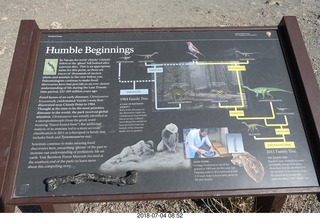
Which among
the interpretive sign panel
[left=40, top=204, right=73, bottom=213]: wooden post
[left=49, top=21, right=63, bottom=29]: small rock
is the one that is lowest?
[left=40, top=204, right=73, bottom=213]: wooden post

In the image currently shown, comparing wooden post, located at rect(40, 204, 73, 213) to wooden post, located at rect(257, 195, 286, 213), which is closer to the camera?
wooden post, located at rect(40, 204, 73, 213)

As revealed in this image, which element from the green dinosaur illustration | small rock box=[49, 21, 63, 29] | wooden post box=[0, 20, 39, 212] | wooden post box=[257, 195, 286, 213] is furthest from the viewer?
small rock box=[49, 21, 63, 29]

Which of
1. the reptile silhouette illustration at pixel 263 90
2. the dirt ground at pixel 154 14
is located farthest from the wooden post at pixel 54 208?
the dirt ground at pixel 154 14

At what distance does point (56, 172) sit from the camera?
1.96 m

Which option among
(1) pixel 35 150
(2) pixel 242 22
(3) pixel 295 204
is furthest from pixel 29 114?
(2) pixel 242 22

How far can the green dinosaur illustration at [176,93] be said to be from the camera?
2.22 metres

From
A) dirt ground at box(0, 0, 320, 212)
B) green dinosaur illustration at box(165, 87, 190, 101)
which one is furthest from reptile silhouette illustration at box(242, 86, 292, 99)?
dirt ground at box(0, 0, 320, 212)

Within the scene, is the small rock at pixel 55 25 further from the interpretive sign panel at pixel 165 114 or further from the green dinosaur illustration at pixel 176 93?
the green dinosaur illustration at pixel 176 93

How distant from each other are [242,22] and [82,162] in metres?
2.91

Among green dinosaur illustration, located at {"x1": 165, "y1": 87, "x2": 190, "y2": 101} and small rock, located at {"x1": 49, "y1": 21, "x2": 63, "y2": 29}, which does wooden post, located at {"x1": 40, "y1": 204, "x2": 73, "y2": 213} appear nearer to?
green dinosaur illustration, located at {"x1": 165, "y1": 87, "x2": 190, "y2": 101}

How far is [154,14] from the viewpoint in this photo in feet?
14.6

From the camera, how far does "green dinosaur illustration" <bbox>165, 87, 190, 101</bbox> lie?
2.22 metres

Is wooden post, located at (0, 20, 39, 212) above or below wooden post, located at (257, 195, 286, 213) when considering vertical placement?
above

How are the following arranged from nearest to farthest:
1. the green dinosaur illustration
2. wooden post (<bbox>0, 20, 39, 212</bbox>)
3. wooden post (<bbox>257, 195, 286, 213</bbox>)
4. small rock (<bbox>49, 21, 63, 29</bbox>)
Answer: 1. wooden post (<bbox>0, 20, 39, 212</bbox>)
2. the green dinosaur illustration
3. wooden post (<bbox>257, 195, 286, 213</bbox>)
4. small rock (<bbox>49, 21, 63, 29</bbox>)
